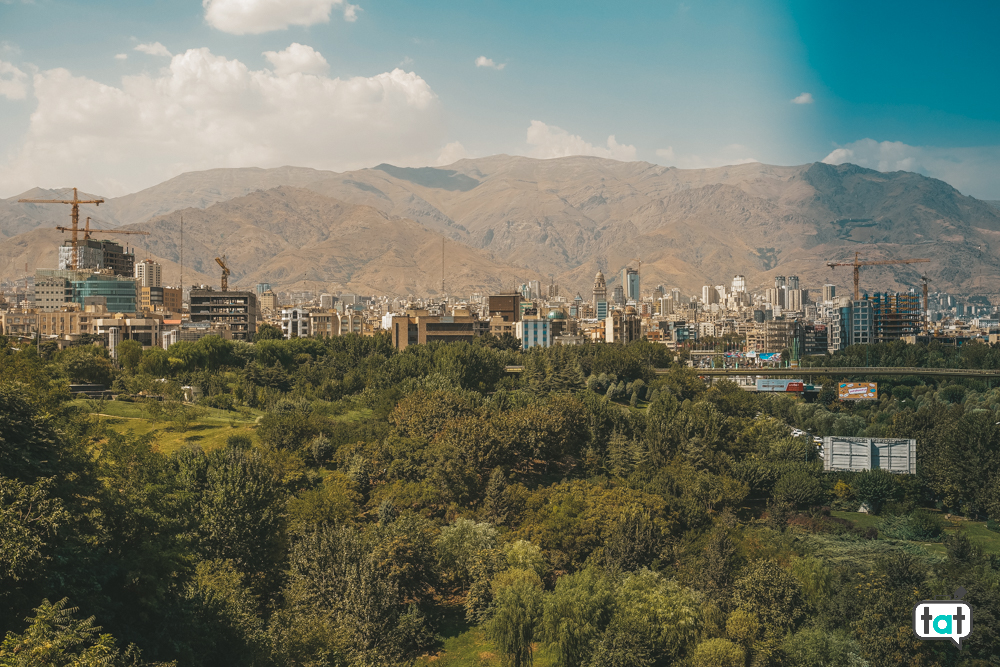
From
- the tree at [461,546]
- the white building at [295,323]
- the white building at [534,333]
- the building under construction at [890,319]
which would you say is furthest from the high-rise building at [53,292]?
the building under construction at [890,319]

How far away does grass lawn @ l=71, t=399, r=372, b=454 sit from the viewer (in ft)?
142

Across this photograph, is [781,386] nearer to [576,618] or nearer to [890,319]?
[576,618]

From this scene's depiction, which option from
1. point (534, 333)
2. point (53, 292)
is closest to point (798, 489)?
point (534, 333)

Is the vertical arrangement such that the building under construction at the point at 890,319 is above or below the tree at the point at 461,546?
above

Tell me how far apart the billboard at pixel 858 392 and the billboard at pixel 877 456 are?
3967 cm

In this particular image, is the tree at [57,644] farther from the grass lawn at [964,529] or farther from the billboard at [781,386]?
the billboard at [781,386]

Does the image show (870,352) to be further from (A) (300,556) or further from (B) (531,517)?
(A) (300,556)

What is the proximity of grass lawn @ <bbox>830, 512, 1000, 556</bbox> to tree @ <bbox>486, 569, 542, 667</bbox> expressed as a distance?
1935cm

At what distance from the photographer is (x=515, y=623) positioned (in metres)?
25.9

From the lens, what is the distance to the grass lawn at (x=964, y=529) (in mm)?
38125

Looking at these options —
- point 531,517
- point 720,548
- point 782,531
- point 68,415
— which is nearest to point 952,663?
point 720,548

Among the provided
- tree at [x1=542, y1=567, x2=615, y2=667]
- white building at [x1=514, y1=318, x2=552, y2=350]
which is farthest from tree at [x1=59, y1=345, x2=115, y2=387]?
white building at [x1=514, y1=318, x2=552, y2=350]

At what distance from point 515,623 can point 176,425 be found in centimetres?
2660

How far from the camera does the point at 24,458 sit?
1791cm
